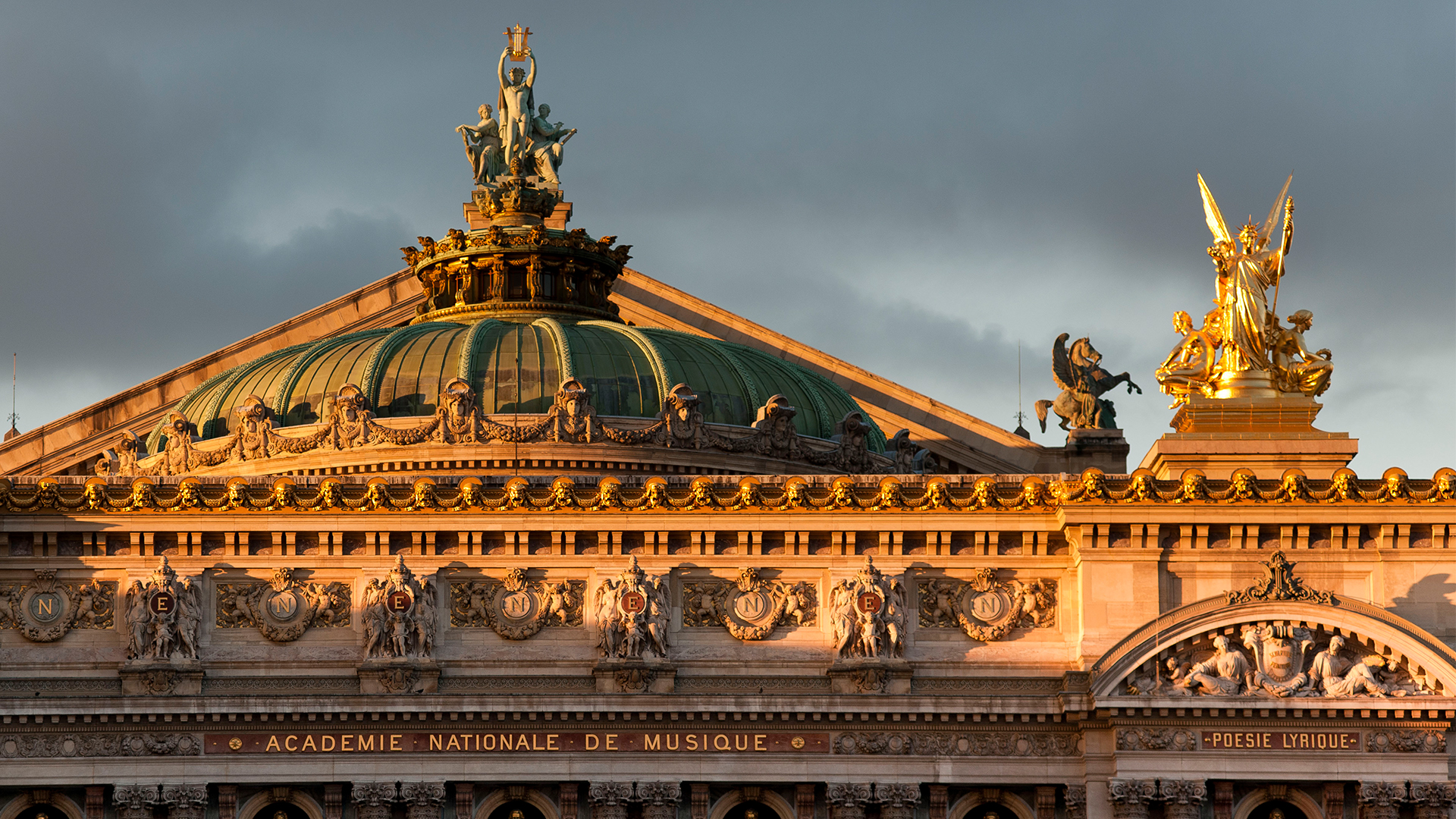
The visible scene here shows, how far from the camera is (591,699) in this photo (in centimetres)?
5884

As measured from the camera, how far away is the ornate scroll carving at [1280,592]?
58.9 meters

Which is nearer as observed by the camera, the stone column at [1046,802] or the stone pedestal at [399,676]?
the stone pedestal at [399,676]

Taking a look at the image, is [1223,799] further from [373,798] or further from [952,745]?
[373,798]

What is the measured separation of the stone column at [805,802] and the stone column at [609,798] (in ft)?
11.4

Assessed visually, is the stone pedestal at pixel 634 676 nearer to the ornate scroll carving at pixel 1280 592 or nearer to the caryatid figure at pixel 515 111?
the ornate scroll carving at pixel 1280 592

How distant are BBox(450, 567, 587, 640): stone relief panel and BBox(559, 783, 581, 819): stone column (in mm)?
3290

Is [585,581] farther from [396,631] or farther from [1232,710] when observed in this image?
[1232,710]

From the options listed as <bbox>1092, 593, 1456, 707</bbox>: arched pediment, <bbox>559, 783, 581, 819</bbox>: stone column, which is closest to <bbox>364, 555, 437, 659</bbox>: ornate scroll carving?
<bbox>559, 783, 581, 819</bbox>: stone column

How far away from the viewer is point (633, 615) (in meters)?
59.4

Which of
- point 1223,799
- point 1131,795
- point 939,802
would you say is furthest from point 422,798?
point 1223,799

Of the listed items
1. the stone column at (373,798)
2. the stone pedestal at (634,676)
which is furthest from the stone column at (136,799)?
the stone pedestal at (634,676)

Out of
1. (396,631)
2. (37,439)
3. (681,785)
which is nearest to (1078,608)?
(681,785)

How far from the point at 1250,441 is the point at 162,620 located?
23.6 meters

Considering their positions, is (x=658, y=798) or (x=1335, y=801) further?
(x=658, y=798)
